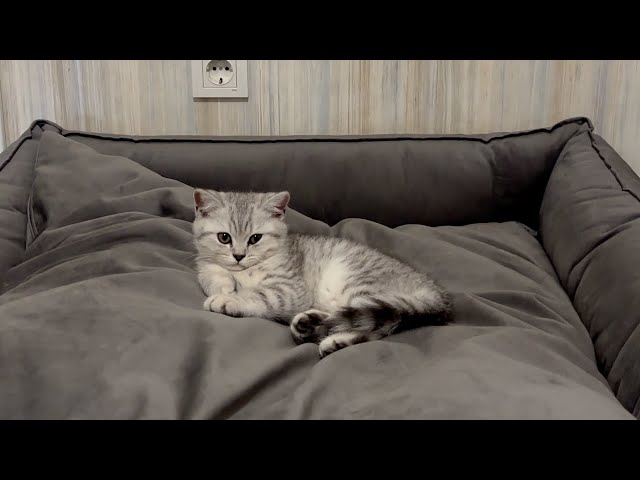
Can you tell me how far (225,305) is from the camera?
129cm

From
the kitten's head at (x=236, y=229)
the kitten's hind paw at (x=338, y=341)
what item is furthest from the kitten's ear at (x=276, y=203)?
the kitten's hind paw at (x=338, y=341)

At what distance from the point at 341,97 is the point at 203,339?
4.13 feet

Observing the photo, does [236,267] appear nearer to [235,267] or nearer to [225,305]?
[235,267]

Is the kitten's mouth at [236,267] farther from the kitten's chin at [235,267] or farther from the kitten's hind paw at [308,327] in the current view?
the kitten's hind paw at [308,327]

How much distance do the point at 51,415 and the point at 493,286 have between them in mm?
1034

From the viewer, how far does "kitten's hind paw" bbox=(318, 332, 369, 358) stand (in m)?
1.17

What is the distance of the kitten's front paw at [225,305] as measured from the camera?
50.8 inches

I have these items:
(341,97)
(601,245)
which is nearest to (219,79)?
(341,97)

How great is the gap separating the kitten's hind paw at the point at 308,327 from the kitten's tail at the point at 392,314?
0.04m

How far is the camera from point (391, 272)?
142 cm

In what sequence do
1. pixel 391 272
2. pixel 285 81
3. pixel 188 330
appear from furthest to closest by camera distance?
pixel 285 81
pixel 391 272
pixel 188 330
